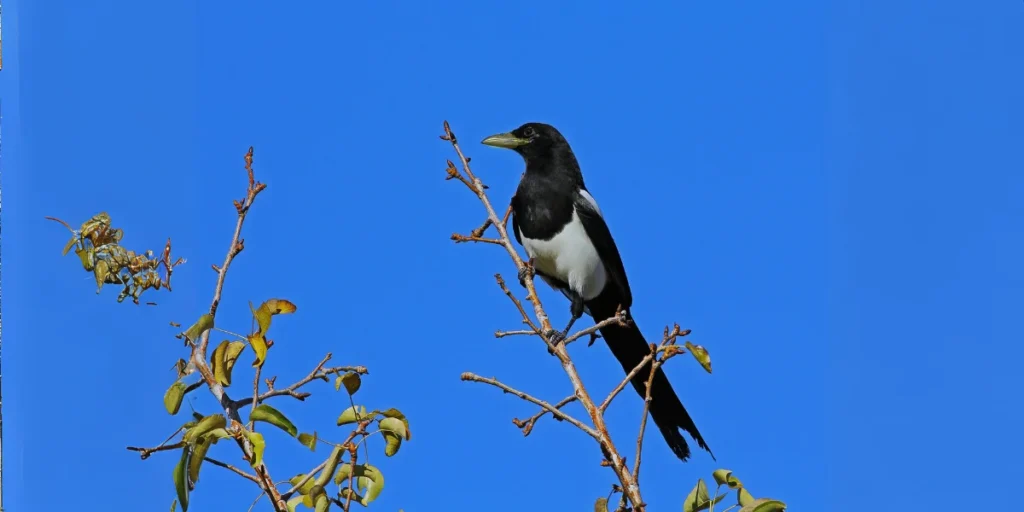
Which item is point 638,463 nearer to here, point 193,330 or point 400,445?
point 400,445

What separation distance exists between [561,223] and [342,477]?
2627mm

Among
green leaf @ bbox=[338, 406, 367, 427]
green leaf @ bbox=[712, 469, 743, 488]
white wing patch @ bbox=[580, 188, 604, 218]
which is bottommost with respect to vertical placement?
green leaf @ bbox=[712, 469, 743, 488]

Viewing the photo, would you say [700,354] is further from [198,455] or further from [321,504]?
[198,455]

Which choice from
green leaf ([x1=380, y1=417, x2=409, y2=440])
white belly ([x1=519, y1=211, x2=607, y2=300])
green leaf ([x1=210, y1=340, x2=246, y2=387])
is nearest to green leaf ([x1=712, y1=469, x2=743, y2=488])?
green leaf ([x1=380, y1=417, x2=409, y2=440])

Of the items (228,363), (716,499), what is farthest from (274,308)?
(716,499)

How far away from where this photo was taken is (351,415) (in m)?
2.03

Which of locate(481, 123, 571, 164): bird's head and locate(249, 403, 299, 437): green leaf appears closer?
locate(249, 403, 299, 437): green leaf

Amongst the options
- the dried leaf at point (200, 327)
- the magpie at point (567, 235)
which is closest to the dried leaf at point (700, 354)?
the dried leaf at point (200, 327)

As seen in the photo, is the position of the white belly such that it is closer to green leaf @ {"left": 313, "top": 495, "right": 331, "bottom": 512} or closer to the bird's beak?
the bird's beak

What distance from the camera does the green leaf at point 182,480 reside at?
1792 mm

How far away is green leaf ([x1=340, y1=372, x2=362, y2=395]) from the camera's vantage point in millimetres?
2006

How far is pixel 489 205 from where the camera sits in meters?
2.90

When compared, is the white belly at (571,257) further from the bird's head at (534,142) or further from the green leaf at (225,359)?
the green leaf at (225,359)

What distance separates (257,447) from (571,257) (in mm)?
2932
